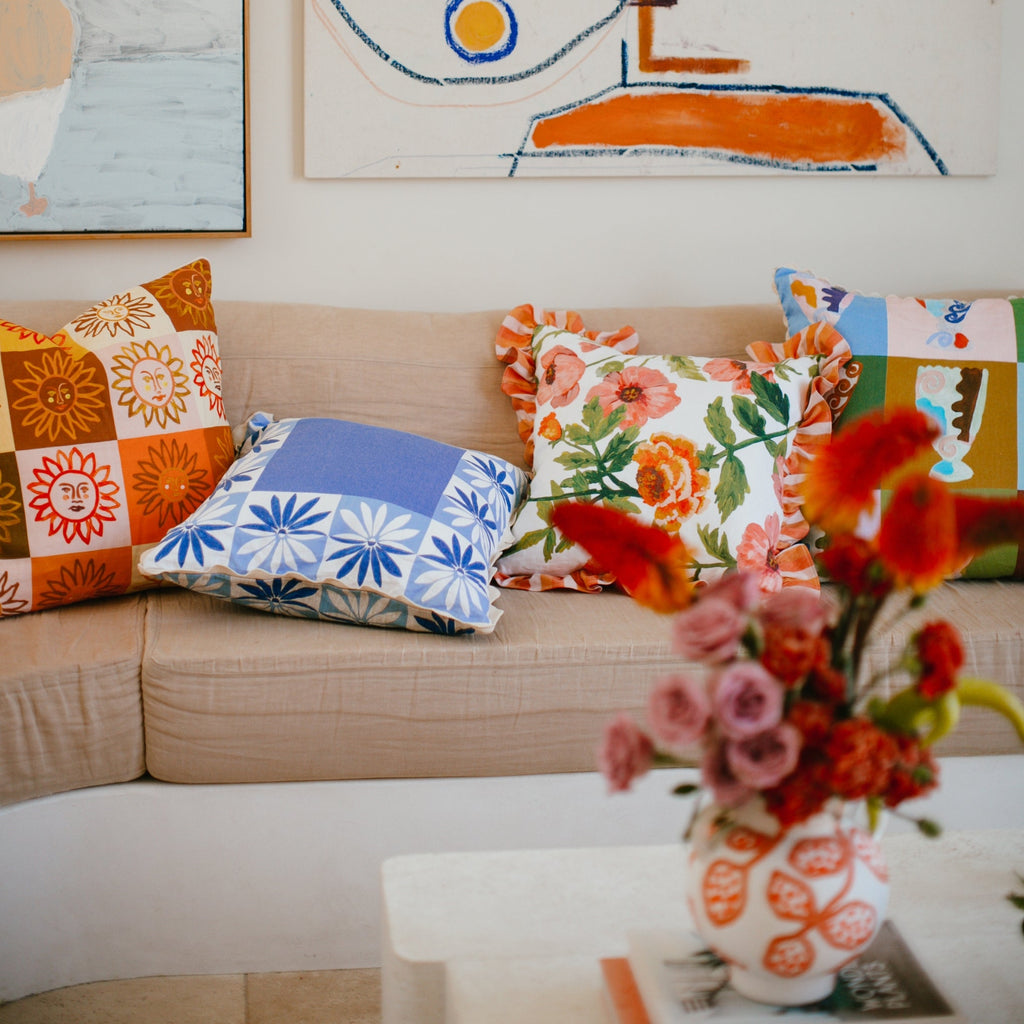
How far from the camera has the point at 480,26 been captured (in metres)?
2.06

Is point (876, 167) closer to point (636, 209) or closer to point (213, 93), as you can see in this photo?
point (636, 209)

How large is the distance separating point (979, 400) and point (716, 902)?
1.31 m

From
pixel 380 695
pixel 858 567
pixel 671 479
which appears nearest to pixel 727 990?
pixel 858 567

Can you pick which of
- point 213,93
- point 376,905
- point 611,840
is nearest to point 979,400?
point 611,840

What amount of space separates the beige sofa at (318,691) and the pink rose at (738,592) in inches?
30.3

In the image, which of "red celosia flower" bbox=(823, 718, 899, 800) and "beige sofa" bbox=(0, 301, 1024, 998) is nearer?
"red celosia flower" bbox=(823, 718, 899, 800)

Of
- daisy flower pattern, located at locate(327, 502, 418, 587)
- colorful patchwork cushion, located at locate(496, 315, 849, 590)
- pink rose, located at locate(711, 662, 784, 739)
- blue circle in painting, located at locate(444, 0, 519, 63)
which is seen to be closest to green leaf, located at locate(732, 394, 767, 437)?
colorful patchwork cushion, located at locate(496, 315, 849, 590)

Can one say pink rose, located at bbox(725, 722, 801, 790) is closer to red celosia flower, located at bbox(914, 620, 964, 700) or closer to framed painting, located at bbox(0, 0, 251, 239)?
red celosia flower, located at bbox(914, 620, 964, 700)

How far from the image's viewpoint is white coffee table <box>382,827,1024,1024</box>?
2.82 ft

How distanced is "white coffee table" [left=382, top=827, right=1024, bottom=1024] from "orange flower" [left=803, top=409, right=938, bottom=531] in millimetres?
399

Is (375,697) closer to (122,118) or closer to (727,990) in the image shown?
(727,990)

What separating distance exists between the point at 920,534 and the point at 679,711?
17 cm

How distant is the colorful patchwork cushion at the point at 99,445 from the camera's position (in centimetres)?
151

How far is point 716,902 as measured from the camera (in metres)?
0.74
